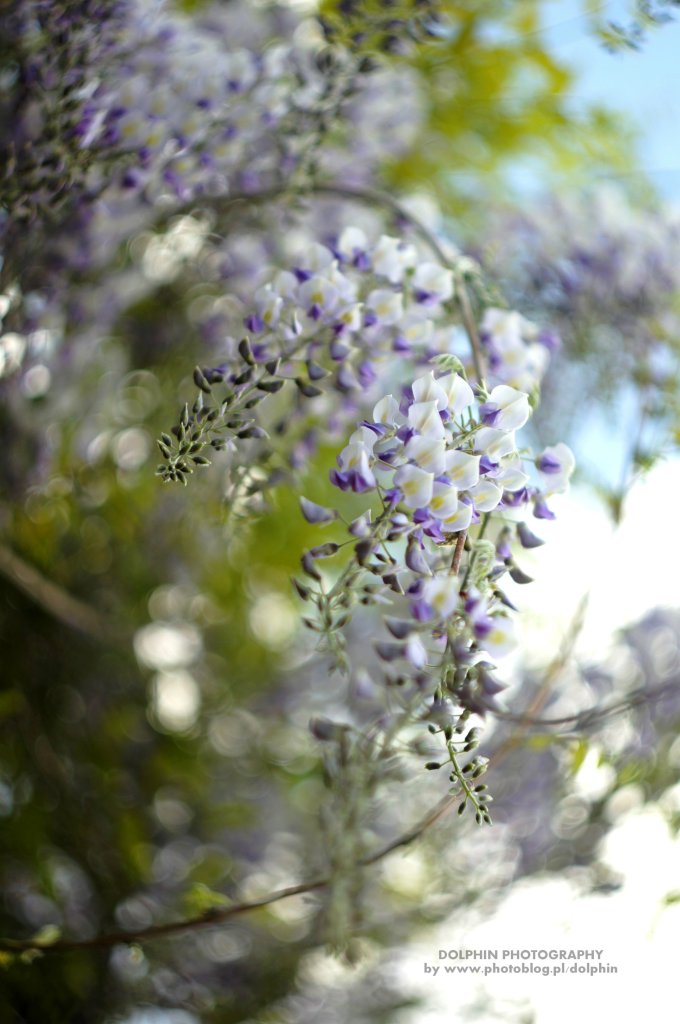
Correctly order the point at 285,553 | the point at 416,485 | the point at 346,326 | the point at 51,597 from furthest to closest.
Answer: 1. the point at 285,553
2. the point at 51,597
3. the point at 346,326
4. the point at 416,485

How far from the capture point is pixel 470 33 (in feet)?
2.68

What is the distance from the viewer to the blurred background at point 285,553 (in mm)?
640

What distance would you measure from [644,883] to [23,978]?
1.70 ft

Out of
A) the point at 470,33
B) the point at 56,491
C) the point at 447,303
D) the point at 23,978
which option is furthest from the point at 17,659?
the point at 470,33

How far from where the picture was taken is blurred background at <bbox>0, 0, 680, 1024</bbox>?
2.10 ft

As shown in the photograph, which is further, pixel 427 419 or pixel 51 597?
pixel 51 597

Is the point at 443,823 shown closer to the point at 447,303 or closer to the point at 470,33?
the point at 447,303

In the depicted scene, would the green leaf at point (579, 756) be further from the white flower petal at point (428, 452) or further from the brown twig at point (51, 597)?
the brown twig at point (51, 597)

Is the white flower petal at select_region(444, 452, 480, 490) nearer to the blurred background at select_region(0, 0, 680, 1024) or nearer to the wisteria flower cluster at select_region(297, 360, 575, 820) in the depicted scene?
the wisteria flower cluster at select_region(297, 360, 575, 820)

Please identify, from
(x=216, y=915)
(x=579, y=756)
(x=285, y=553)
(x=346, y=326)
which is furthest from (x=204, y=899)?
(x=285, y=553)

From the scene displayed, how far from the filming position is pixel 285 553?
962 mm

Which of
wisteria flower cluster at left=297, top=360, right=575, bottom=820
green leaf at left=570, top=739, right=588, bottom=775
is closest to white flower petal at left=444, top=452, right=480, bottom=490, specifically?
wisteria flower cluster at left=297, top=360, right=575, bottom=820

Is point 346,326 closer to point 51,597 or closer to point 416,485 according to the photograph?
point 416,485

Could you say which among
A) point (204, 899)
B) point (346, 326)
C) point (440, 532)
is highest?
point (346, 326)
